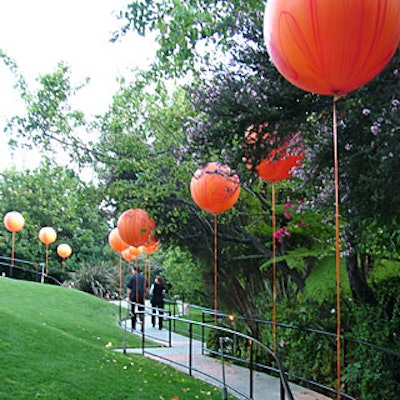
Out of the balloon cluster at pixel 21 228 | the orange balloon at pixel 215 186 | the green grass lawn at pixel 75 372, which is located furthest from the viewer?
the balloon cluster at pixel 21 228

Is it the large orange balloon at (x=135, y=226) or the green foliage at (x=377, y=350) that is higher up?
the large orange balloon at (x=135, y=226)

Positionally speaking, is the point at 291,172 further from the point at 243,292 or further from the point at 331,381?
the point at 243,292

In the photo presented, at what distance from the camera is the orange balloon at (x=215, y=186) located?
6.73 meters

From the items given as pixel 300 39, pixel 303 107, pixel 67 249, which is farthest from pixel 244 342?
pixel 67 249

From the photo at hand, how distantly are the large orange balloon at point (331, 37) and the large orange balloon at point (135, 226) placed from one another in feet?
21.0

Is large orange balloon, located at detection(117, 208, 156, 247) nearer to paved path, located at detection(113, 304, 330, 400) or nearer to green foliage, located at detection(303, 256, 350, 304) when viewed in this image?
paved path, located at detection(113, 304, 330, 400)

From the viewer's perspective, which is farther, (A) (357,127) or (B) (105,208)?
(B) (105,208)

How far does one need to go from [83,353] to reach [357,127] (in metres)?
5.41

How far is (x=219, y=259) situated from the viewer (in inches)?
492

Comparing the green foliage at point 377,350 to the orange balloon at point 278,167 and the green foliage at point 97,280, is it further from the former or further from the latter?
the green foliage at point 97,280

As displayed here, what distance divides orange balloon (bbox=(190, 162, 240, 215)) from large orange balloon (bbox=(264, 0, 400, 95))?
10.9 ft

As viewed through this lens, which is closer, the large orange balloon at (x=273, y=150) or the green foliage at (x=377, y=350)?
the large orange balloon at (x=273, y=150)

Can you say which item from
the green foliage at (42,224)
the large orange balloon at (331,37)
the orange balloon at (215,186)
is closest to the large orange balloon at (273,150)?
the orange balloon at (215,186)

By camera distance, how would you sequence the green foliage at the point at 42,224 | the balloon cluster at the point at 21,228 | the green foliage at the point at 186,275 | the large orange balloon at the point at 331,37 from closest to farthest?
the large orange balloon at the point at 331,37 → the green foliage at the point at 186,275 → the balloon cluster at the point at 21,228 → the green foliage at the point at 42,224
